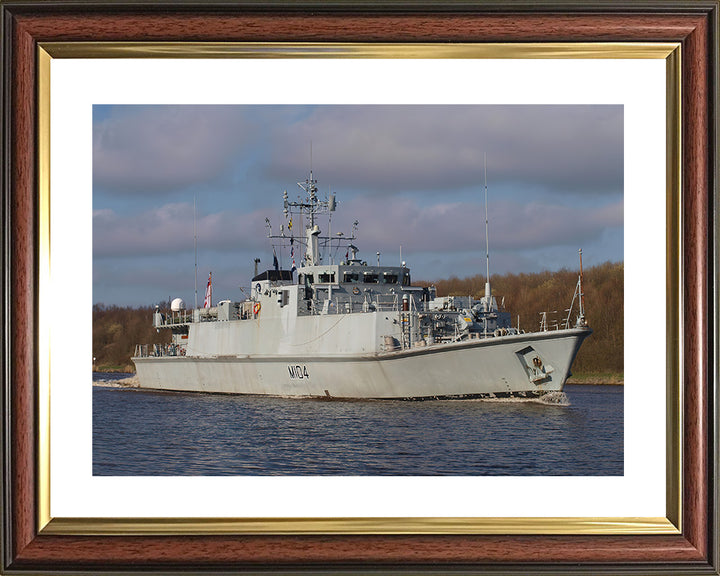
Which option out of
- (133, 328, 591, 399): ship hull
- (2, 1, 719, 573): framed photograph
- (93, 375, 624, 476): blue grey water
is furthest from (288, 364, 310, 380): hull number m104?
(2, 1, 719, 573): framed photograph

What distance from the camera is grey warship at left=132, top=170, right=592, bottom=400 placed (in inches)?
842

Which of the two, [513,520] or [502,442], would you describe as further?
[502,442]

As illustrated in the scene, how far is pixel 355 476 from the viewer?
6141 millimetres

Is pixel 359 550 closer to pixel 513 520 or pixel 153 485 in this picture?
pixel 513 520

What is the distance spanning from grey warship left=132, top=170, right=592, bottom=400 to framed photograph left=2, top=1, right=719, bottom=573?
36.4 feet

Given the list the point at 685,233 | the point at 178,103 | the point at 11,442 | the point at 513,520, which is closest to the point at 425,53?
the point at 178,103

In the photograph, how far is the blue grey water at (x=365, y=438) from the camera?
793cm

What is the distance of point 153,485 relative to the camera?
19.9 ft

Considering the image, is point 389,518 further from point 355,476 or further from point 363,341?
point 363,341

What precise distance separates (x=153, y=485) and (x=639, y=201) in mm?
4175

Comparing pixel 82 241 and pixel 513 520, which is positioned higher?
pixel 82 241

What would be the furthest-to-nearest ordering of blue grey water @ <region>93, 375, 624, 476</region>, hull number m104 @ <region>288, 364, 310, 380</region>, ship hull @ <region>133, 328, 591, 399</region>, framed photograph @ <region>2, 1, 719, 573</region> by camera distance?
hull number m104 @ <region>288, 364, 310, 380</region> < ship hull @ <region>133, 328, 591, 399</region> < blue grey water @ <region>93, 375, 624, 476</region> < framed photograph @ <region>2, 1, 719, 573</region>

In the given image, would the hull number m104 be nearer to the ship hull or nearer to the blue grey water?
the ship hull

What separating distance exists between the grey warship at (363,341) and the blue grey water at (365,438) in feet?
2.21
